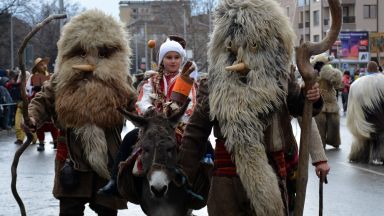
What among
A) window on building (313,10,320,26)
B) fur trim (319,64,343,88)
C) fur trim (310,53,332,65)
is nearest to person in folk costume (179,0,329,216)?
fur trim (310,53,332,65)

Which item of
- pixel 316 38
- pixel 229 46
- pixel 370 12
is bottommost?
pixel 229 46

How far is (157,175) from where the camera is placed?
493 cm

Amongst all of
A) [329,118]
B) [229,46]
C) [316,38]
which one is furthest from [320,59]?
[316,38]

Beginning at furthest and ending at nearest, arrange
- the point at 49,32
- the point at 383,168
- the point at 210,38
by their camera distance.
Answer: the point at 49,32 → the point at 383,168 → the point at 210,38

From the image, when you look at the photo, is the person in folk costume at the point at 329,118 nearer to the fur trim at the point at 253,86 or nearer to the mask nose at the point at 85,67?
the mask nose at the point at 85,67

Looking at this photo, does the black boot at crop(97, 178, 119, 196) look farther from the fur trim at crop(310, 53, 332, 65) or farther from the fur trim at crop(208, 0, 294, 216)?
the fur trim at crop(310, 53, 332, 65)

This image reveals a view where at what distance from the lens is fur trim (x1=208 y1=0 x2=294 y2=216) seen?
4.63 meters

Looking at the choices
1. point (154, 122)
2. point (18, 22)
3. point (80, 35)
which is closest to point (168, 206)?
point (154, 122)

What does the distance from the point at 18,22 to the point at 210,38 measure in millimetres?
64774

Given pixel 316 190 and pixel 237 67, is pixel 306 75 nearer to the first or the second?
pixel 237 67

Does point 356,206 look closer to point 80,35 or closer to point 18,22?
point 80,35

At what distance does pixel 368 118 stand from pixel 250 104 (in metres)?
9.28

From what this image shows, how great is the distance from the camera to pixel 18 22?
67.6 m

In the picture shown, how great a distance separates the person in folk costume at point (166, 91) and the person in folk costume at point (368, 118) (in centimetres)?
730
